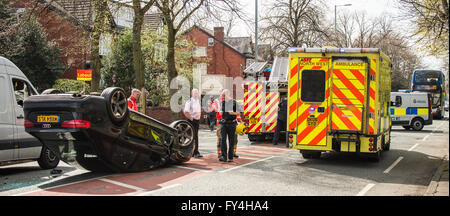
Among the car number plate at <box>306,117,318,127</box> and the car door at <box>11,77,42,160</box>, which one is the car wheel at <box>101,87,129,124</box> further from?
the car number plate at <box>306,117,318,127</box>

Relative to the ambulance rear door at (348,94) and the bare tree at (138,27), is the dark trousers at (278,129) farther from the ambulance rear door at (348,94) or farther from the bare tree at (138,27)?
the ambulance rear door at (348,94)

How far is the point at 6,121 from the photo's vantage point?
29.8ft

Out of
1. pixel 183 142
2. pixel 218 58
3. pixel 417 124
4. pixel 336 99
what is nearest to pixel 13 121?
pixel 183 142

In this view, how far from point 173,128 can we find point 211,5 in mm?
7983

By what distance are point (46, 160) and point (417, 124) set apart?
73.3ft

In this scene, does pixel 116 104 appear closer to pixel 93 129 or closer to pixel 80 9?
pixel 93 129

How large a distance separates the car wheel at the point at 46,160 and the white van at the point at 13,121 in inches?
3.3

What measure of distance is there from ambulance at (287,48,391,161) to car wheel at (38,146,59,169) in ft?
17.5

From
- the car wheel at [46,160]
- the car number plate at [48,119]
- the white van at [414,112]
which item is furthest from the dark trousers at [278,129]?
the white van at [414,112]

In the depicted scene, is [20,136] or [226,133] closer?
[20,136]

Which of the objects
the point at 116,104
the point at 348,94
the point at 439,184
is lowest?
the point at 439,184

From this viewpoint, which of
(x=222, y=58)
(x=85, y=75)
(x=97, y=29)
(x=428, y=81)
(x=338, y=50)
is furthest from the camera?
(x=222, y=58)
